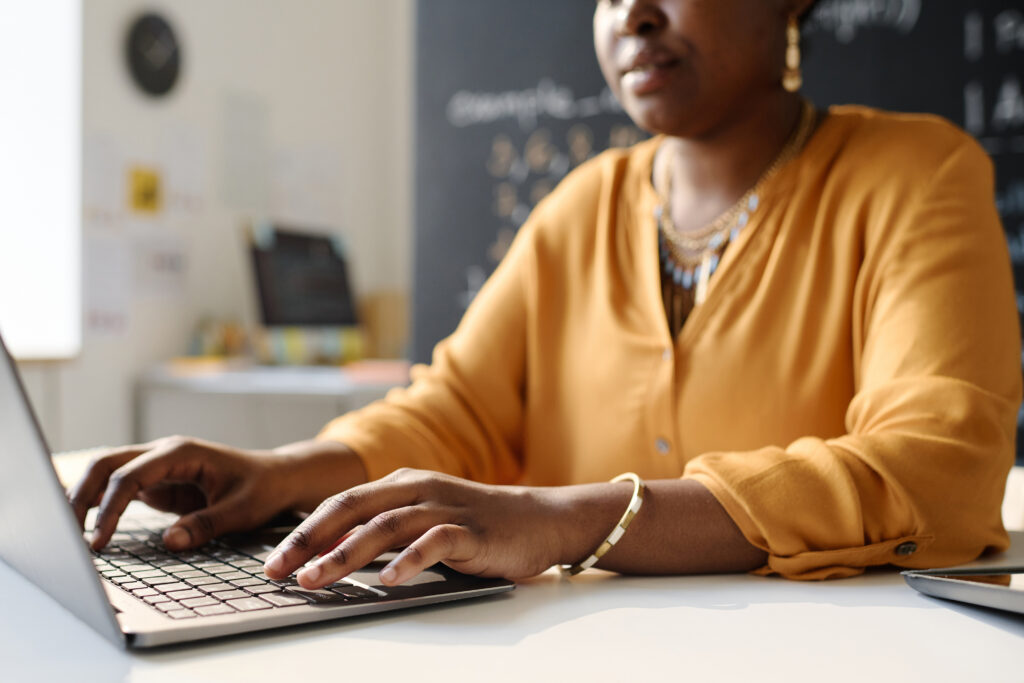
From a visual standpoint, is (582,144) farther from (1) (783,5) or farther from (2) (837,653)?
(2) (837,653)

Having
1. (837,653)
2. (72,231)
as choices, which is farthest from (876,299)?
(72,231)

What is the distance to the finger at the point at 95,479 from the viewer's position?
0.75 metres

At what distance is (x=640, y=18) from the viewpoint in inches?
37.7

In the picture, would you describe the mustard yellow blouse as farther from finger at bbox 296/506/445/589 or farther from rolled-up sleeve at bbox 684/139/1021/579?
finger at bbox 296/506/445/589

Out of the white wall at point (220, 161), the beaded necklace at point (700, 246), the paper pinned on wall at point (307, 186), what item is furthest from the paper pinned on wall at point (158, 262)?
the beaded necklace at point (700, 246)

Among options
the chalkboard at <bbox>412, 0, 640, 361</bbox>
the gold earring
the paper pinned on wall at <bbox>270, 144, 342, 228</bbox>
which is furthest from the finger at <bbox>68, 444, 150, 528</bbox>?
the paper pinned on wall at <bbox>270, 144, 342, 228</bbox>

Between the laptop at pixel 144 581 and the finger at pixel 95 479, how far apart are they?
9 cm

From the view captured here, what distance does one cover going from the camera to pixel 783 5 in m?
1.04

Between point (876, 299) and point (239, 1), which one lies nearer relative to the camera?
point (876, 299)

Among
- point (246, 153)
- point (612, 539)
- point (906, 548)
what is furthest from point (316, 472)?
point (246, 153)

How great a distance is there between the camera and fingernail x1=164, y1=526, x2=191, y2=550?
666 mm

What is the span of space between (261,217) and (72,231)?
2.71 ft

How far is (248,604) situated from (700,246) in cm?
70

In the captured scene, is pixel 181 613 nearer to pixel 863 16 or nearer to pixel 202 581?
pixel 202 581
